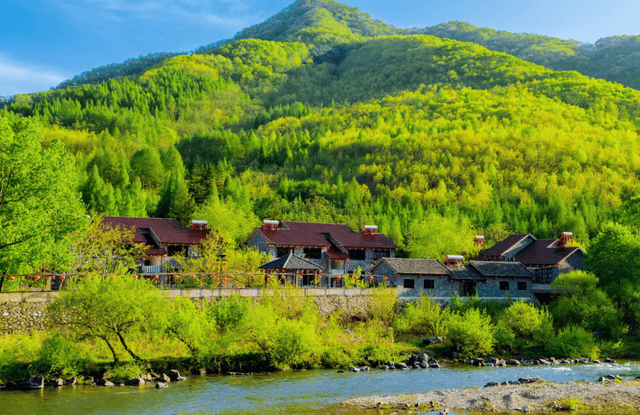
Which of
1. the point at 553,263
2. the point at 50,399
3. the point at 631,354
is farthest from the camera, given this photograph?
the point at 553,263

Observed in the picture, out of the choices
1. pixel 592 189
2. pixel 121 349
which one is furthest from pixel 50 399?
pixel 592 189

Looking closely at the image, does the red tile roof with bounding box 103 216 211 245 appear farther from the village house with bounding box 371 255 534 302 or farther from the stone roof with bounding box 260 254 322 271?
the village house with bounding box 371 255 534 302

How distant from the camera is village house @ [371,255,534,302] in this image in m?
60.9

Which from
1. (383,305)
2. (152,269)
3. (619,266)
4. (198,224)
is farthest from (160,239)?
(619,266)

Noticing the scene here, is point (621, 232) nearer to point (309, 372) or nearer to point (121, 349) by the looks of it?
point (309, 372)

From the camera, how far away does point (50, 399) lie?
1236 inches

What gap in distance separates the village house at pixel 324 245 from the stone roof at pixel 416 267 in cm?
741

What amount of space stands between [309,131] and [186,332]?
149635 mm

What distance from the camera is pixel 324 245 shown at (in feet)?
229

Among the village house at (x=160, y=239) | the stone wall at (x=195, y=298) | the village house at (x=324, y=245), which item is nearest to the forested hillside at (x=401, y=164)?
the village house at (x=160, y=239)

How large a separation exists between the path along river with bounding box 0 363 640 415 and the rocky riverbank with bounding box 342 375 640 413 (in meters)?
2.27

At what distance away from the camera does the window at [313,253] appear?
69.2 meters

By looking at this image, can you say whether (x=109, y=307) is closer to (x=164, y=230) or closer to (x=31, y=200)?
(x=31, y=200)

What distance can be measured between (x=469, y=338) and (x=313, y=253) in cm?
2535
